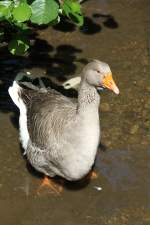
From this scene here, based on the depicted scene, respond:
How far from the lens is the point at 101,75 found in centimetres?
593

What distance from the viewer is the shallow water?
6387 millimetres

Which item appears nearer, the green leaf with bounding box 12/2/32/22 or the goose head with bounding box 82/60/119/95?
the green leaf with bounding box 12/2/32/22

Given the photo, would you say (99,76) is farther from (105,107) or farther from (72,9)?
(105,107)

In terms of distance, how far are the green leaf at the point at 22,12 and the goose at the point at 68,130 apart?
42.8 inches

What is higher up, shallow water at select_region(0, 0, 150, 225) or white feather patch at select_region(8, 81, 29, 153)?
white feather patch at select_region(8, 81, 29, 153)

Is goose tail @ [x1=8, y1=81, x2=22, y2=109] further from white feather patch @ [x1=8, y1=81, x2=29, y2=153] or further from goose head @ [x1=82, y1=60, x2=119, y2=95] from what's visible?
goose head @ [x1=82, y1=60, x2=119, y2=95]

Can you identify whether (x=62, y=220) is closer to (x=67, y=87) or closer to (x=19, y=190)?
(x=19, y=190)

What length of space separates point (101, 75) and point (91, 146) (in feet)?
2.52

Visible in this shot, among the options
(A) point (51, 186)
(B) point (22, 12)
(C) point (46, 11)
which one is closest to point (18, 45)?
(B) point (22, 12)

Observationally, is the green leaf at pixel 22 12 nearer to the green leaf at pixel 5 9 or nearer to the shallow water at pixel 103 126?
the green leaf at pixel 5 9

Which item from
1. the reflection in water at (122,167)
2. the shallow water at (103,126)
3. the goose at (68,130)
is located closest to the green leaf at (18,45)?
the goose at (68,130)

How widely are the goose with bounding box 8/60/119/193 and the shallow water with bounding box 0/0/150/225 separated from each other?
37 centimetres

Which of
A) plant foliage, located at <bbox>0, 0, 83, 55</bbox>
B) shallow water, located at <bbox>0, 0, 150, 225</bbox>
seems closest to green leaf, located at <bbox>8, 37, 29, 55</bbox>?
plant foliage, located at <bbox>0, 0, 83, 55</bbox>

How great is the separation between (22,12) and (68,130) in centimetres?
147
